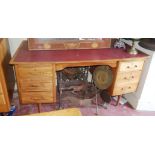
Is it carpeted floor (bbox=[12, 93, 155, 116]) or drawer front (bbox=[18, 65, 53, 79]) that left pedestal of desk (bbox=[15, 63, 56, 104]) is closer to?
drawer front (bbox=[18, 65, 53, 79])

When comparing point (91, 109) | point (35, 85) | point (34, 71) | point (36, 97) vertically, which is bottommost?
point (91, 109)

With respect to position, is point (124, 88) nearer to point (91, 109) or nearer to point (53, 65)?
point (91, 109)

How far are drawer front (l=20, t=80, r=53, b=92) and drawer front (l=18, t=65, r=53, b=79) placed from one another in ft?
0.22

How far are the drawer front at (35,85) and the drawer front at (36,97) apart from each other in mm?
47

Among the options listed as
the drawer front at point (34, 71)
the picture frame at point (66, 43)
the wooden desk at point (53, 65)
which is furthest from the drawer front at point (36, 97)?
the picture frame at point (66, 43)

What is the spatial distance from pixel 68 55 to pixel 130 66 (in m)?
0.64

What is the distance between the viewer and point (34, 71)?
5.35 ft

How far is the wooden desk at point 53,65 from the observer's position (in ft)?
5.33

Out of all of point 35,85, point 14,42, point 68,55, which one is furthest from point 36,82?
point 14,42

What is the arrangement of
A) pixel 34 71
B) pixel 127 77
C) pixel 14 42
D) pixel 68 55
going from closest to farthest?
pixel 34 71, pixel 68 55, pixel 127 77, pixel 14 42
